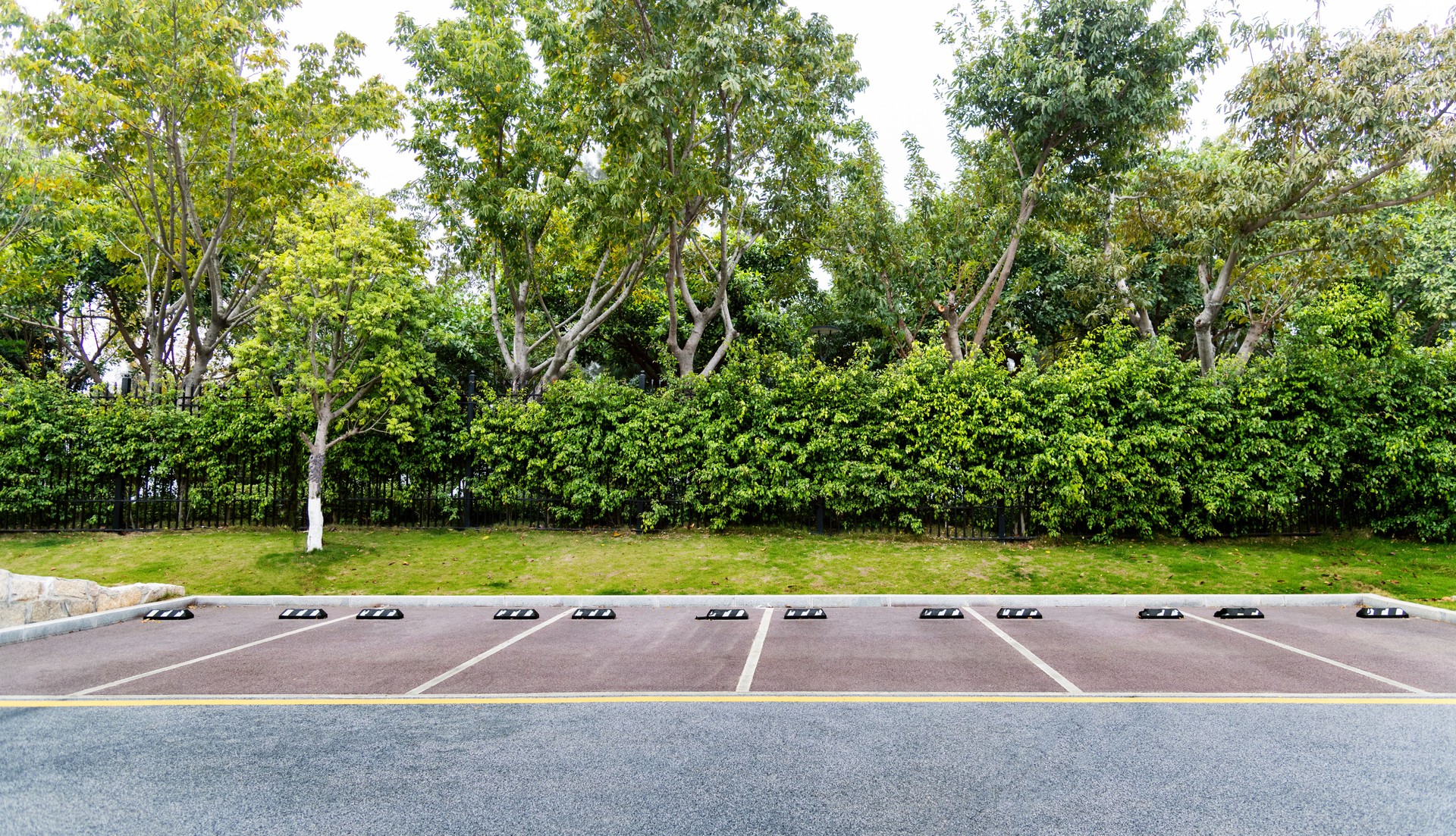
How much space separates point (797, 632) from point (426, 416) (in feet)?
27.8

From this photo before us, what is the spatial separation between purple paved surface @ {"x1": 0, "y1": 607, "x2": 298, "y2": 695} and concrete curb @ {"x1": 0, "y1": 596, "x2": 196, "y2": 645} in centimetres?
9

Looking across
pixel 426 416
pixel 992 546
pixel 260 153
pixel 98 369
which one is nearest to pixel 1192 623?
pixel 992 546

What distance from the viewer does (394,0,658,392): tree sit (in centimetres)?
1242

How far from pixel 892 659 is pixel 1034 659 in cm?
117

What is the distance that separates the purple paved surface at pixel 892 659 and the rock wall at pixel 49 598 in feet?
23.8

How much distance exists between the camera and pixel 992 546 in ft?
37.3

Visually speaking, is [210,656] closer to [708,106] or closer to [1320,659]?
[1320,659]

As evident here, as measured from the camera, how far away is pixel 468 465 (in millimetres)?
12719

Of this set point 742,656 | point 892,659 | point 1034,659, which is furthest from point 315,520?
point 1034,659

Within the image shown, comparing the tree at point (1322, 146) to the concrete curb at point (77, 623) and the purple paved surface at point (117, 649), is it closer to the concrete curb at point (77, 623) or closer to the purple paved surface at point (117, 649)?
the purple paved surface at point (117, 649)

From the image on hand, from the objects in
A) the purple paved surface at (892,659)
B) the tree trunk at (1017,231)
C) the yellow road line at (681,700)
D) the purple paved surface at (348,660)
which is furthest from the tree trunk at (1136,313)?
the purple paved surface at (348,660)

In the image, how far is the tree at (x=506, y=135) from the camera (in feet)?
40.8

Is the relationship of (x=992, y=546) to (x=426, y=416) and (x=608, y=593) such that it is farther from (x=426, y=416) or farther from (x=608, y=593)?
(x=426, y=416)

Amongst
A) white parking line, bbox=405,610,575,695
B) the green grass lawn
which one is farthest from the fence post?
white parking line, bbox=405,610,575,695
